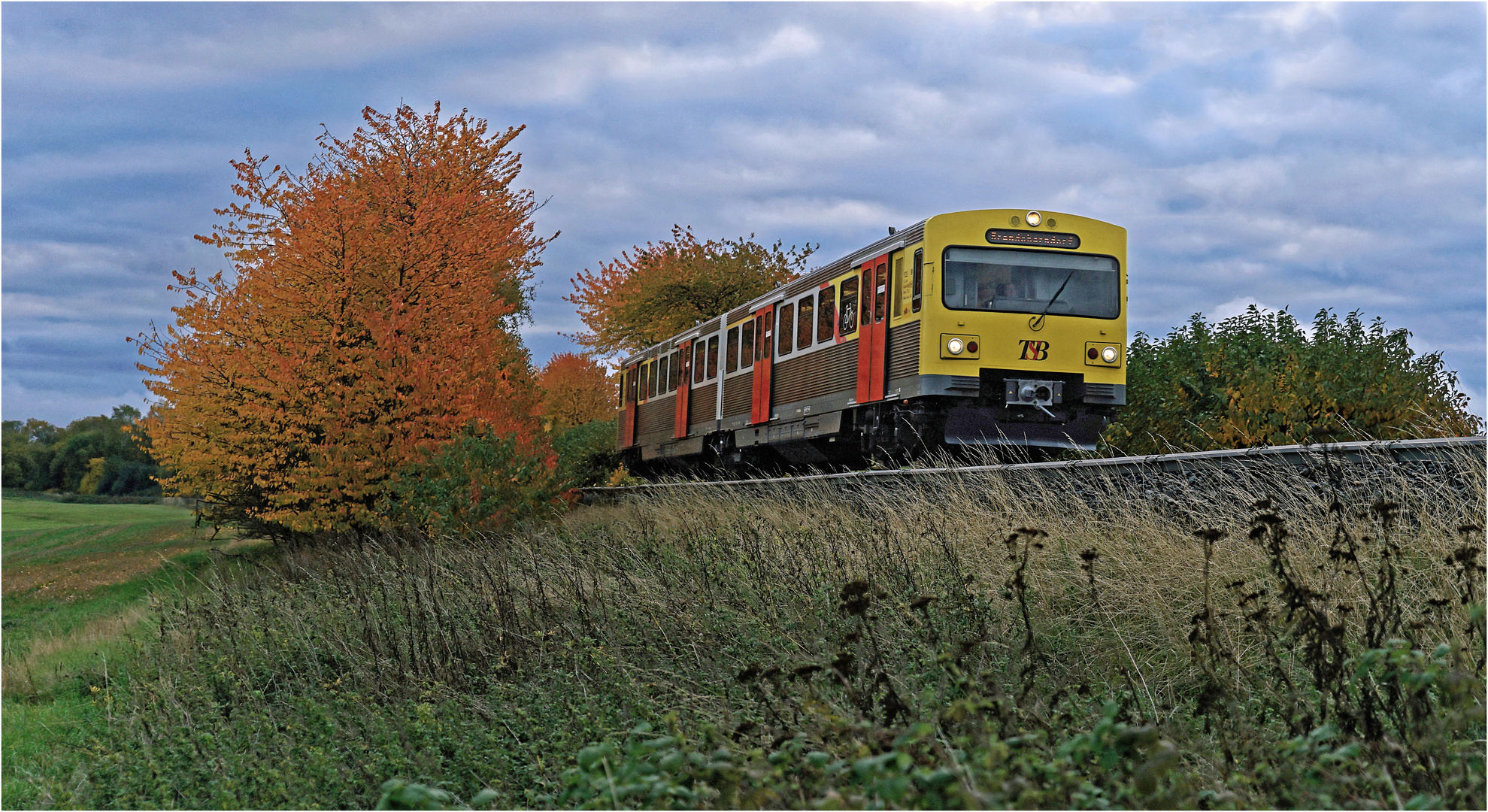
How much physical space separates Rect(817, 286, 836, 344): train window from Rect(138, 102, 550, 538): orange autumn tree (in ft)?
12.5

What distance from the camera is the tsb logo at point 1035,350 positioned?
12.2m

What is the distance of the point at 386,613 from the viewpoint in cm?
815

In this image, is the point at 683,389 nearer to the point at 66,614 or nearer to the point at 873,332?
the point at 873,332

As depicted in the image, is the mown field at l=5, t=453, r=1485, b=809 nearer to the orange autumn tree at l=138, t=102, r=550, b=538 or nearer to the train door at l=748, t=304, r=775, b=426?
the orange autumn tree at l=138, t=102, r=550, b=538

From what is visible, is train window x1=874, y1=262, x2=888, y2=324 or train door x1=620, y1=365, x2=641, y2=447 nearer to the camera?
train window x1=874, y1=262, x2=888, y2=324

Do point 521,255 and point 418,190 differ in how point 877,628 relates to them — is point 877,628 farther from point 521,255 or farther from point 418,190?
point 521,255

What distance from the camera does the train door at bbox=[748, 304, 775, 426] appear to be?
53.4 ft

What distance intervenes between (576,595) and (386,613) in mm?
1734

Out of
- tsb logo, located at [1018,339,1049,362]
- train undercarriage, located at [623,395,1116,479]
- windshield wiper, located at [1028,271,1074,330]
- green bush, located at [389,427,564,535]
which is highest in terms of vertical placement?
windshield wiper, located at [1028,271,1074,330]

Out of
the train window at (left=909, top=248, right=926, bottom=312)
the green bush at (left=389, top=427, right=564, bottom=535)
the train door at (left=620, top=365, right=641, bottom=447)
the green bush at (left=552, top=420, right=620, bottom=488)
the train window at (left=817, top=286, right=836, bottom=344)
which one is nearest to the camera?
the train window at (left=909, top=248, right=926, bottom=312)

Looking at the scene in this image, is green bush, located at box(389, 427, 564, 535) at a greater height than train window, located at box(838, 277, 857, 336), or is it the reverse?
train window, located at box(838, 277, 857, 336)

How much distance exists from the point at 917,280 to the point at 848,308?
5.45ft

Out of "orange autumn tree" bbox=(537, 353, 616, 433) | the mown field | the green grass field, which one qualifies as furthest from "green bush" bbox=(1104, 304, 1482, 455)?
"orange autumn tree" bbox=(537, 353, 616, 433)

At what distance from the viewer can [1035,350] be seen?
40.2 ft
